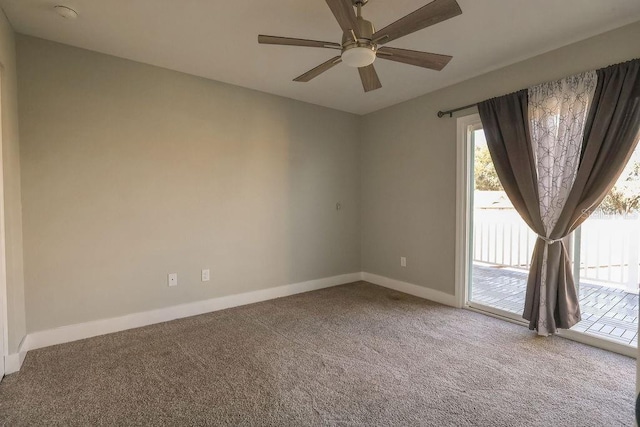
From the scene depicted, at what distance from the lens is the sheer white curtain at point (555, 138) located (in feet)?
8.36

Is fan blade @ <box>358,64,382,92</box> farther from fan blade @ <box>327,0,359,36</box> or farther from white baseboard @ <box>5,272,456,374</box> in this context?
white baseboard @ <box>5,272,456,374</box>

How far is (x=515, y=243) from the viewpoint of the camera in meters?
4.10

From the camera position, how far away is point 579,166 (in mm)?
2541

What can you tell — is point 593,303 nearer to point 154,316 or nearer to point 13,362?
point 154,316

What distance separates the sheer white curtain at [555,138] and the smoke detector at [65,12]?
360 centimetres

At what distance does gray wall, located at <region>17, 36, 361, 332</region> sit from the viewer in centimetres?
261

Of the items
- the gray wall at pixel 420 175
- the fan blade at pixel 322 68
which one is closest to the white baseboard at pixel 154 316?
the gray wall at pixel 420 175

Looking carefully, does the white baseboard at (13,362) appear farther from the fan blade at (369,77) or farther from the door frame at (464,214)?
the door frame at (464,214)

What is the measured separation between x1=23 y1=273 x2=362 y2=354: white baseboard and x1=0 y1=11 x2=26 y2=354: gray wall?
191 millimetres

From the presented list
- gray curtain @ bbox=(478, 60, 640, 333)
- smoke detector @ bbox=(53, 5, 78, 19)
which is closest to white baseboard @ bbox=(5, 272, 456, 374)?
gray curtain @ bbox=(478, 60, 640, 333)

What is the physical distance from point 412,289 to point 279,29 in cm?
317

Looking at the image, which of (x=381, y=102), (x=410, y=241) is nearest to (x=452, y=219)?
(x=410, y=241)

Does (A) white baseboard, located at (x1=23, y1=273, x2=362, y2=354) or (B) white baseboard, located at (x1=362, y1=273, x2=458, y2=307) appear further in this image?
(B) white baseboard, located at (x1=362, y1=273, x2=458, y2=307)

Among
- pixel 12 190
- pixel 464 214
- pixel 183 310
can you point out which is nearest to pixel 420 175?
pixel 464 214
